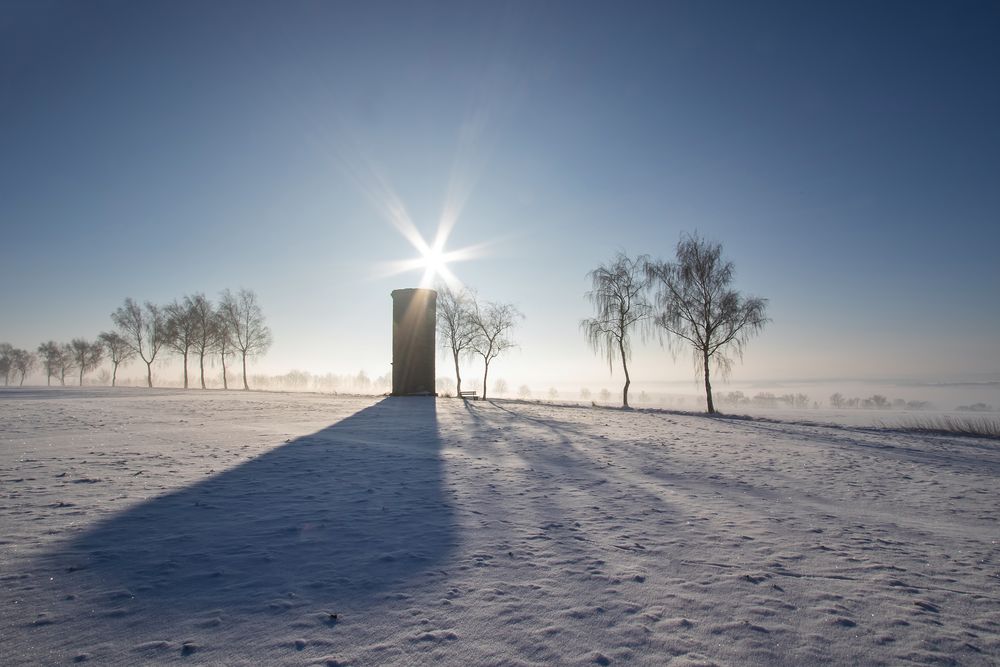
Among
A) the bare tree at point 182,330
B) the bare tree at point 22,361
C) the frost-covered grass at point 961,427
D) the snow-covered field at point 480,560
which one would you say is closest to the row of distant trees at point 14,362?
the bare tree at point 22,361

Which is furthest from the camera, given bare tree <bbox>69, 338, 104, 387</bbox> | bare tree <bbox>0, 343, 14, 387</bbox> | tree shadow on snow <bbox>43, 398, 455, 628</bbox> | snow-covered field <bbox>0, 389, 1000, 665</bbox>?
bare tree <bbox>0, 343, 14, 387</bbox>

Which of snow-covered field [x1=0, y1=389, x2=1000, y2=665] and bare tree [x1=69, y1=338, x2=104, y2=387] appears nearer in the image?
snow-covered field [x1=0, y1=389, x2=1000, y2=665]

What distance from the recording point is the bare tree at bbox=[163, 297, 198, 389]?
4662cm

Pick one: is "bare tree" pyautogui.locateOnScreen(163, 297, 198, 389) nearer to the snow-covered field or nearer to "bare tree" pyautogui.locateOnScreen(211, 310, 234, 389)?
"bare tree" pyautogui.locateOnScreen(211, 310, 234, 389)

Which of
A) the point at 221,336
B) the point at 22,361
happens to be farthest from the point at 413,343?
the point at 22,361

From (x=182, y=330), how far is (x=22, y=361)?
194 ft

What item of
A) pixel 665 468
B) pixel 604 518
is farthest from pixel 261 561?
pixel 665 468

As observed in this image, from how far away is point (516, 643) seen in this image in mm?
3170

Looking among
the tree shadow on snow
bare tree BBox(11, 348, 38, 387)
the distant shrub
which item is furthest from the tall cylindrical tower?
bare tree BBox(11, 348, 38, 387)

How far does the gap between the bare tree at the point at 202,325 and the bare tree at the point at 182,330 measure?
0.11 meters

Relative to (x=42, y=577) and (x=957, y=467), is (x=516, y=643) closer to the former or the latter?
(x=42, y=577)

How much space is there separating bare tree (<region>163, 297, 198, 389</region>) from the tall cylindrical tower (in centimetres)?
2829

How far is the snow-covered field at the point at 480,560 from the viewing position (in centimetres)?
316

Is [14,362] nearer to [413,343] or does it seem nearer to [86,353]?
[86,353]
